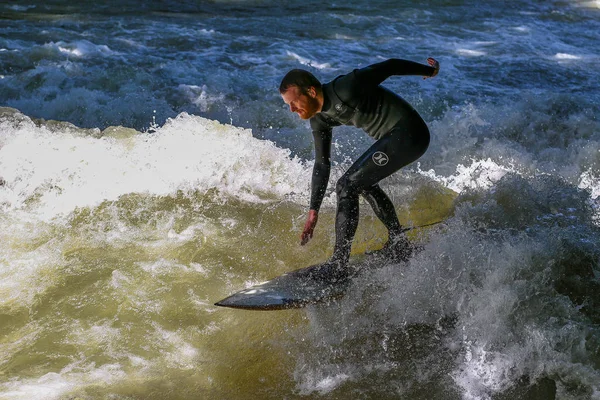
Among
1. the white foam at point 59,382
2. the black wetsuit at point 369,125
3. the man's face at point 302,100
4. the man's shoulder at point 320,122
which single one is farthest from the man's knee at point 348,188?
the white foam at point 59,382

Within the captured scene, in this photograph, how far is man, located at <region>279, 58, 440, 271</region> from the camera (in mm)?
3928

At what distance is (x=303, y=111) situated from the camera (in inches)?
151

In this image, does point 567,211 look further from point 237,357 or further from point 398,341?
point 237,357

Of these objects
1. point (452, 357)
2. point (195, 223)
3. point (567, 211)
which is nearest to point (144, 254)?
point (195, 223)

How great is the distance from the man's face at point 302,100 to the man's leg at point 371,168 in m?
0.45

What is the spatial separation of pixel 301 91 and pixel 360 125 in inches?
21.7

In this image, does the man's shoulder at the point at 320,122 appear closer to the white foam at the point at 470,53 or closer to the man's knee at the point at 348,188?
the man's knee at the point at 348,188

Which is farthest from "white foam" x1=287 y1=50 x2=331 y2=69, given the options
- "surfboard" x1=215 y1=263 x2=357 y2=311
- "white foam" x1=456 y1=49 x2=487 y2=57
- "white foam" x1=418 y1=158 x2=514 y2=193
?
"surfboard" x1=215 y1=263 x2=357 y2=311

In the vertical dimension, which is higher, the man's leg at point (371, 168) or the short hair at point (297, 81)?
the short hair at point (297, 81)

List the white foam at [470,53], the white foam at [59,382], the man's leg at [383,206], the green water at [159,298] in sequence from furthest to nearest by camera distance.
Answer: the white foam at [470,53] < the man's leg at [383,206] < the green water at [159,298] < the white foam at [59,382]

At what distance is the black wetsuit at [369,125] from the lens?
3.94 m

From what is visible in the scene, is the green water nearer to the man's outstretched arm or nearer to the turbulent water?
the turbulent water

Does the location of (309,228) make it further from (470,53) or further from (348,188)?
(470,53)

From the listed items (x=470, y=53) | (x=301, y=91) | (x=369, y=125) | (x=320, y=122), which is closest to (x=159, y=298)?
(x=320, y=122)
